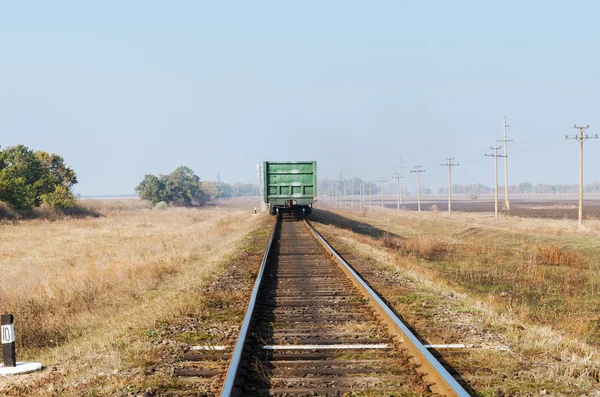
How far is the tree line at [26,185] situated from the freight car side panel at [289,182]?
2727 cm

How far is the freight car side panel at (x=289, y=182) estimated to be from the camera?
109 feet

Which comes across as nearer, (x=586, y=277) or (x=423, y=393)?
(x=423, y=393)

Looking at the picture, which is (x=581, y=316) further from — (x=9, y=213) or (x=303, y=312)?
(x=9, y=213)

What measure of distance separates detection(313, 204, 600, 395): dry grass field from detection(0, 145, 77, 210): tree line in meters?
35.4

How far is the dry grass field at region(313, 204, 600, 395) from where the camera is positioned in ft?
21.5

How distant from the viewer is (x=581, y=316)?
1201 cm

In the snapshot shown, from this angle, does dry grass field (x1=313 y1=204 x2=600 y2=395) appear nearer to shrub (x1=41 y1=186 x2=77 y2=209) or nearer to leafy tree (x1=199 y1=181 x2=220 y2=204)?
shrub (x1=41 y1=186 x2=77 y2=209)

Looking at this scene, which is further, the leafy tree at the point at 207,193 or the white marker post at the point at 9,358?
the leafy tree at the point at 207,193

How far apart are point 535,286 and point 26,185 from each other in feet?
166

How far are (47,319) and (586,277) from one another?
49.6 ft

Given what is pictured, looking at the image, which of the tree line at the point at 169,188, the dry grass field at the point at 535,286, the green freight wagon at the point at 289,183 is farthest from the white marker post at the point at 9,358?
the tree line at the point at 169,188

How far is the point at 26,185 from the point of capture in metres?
56.7

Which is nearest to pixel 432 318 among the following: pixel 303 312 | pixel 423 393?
pixel 303 312

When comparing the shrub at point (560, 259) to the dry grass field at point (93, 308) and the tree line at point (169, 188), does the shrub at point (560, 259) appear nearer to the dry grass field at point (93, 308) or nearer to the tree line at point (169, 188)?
the dry grass field at point (93, 308)
